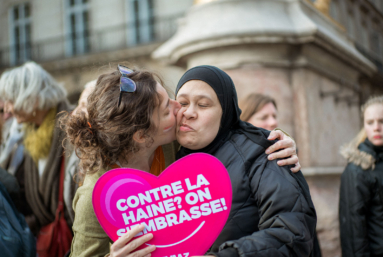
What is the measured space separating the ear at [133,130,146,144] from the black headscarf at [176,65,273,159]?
8.9 inches

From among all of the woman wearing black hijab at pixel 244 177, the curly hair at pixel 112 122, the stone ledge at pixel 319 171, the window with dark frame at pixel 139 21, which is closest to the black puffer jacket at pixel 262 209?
the woman wearing black hijab at pixel 244 177

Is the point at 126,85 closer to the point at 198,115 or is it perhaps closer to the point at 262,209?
the point at 198,115

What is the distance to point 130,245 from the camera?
4.10ft

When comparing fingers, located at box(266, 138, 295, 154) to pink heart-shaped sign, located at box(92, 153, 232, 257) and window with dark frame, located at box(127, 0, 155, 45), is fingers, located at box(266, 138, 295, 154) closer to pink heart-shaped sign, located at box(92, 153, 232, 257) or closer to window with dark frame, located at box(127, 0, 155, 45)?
pink heart-shaped sign, located at box(92, 153, 232, 257)

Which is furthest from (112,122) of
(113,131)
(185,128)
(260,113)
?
(260,113)

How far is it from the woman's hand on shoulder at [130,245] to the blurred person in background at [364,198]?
2048mm

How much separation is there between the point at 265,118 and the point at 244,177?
1.57 meters

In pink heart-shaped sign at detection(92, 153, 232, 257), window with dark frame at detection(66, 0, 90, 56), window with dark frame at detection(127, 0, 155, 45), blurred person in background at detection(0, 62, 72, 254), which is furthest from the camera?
window with dark frame at detection(66, 0, 90, 56)

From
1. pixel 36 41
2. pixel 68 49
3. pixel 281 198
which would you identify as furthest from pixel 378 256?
pixel 36 41

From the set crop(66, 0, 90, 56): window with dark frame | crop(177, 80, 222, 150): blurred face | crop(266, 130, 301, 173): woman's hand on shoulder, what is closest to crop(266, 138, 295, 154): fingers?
crop(266, 130, 301, 173): woman's hand on shoulder

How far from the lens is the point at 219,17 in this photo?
13.3 feet

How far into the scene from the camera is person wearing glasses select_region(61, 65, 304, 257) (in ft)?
4.68

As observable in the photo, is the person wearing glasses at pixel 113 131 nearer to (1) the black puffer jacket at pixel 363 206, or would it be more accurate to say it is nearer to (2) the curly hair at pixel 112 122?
(2) the curly hair at pixel 112 122

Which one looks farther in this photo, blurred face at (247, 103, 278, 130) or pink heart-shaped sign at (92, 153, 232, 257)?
blurred face at (247, 103, 278, 130)
